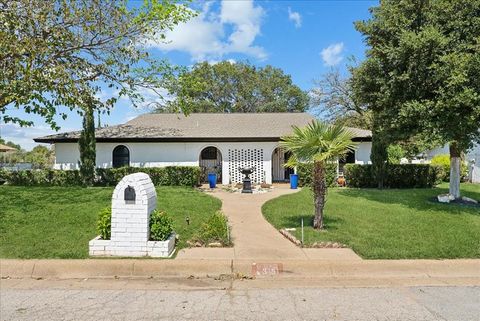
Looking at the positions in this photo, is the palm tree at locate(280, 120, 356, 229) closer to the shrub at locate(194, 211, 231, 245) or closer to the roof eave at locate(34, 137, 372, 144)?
the shrub at locate(194, 211, 231, 245)

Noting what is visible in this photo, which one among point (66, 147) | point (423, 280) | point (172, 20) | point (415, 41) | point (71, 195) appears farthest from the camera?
point (66, 147)

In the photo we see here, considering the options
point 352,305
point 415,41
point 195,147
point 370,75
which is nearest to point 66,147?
point 195,147

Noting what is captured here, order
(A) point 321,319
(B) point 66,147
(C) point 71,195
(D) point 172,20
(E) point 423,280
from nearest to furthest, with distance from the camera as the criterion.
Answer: (A) point 321,319
(E) point 423,280
(C) point 71,195
(D) point 172,20
(B) point 66,147

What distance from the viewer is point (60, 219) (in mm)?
8633

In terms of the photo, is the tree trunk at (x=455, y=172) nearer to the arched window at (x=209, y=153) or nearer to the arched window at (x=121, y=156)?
the arched window at (x=209, y=153)

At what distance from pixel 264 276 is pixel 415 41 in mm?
8616

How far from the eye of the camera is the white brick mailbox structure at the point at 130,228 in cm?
645

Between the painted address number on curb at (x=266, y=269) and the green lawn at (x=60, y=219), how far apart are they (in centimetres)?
183

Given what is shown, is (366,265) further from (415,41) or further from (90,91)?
(90,91)

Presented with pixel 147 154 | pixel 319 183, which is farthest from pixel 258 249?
pixel 147 154

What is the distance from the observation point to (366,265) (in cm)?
612

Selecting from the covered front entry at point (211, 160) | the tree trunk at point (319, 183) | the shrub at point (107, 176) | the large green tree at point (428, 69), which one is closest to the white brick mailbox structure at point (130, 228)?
the tree trunk at point (319, 183)

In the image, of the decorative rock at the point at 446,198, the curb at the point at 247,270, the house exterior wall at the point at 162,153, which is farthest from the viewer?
the house exterior wall at the point at 162,153

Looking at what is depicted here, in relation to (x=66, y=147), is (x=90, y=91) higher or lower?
higher
